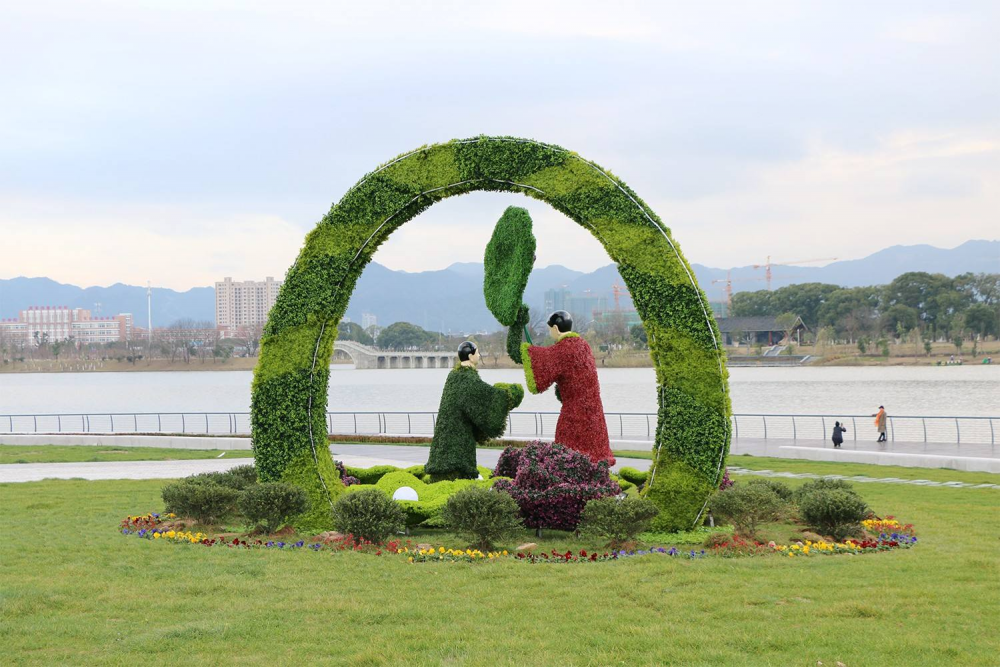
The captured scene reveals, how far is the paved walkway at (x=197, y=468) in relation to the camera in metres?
16.8

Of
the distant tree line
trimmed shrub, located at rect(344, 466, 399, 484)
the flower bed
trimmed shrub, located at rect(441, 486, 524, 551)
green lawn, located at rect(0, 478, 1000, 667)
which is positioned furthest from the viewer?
the distant tree line

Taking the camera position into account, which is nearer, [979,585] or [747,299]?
[979,585]

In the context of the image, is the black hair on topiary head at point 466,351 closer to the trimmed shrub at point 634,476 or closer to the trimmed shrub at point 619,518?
the trimmed shrub at point 634,476

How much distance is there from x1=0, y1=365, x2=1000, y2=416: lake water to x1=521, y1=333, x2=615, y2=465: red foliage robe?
26606 mm

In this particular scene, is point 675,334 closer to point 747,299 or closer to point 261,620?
point 261,620

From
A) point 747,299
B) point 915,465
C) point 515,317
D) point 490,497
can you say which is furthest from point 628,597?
point 747,299

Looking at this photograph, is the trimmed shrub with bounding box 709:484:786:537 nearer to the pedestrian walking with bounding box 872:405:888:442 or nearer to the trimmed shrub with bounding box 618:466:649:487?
the trimmed shrub with bounding box 618:466:649:487

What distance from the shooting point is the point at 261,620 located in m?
→ 7.12

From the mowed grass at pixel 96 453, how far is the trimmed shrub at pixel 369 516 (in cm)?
1286

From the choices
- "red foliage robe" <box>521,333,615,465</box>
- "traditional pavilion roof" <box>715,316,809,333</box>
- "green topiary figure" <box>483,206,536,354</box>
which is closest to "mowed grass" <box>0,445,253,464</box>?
"green topiary figure" <box>483,206,536,354</box>

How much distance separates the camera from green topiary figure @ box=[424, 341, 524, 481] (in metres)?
12.1

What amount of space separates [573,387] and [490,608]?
4.67 meters

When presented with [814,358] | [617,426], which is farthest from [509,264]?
[814,358]

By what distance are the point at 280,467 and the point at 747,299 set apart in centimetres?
9429
